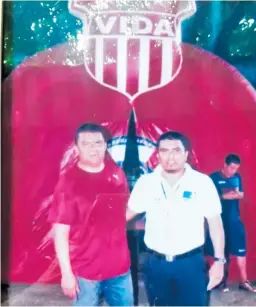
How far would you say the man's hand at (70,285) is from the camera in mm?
984

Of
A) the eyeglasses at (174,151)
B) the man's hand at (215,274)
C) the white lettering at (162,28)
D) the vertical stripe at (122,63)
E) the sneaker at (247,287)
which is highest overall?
the white lettering at (162,28)

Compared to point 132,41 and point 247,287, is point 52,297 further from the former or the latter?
point 132,41

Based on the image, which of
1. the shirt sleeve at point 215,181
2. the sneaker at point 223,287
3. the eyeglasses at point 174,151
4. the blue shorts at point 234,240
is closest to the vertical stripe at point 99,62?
the eyeglasses at point 174,151

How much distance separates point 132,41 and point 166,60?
0.30 feet

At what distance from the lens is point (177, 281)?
98 centimetres

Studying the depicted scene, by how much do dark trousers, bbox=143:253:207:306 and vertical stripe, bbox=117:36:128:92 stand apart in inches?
15.8

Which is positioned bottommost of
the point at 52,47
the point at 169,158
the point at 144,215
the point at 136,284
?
the point at 136,284

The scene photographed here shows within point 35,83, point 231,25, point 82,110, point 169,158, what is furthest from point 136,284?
point 231,25

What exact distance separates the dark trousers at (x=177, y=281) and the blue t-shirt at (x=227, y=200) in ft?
0.36

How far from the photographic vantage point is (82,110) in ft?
3.28

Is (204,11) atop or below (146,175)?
atop

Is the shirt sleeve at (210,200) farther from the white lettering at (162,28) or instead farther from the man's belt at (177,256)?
the white lettering at (162,28)

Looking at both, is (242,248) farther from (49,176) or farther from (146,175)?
(49,176)

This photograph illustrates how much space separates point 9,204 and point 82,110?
0.28 meters
